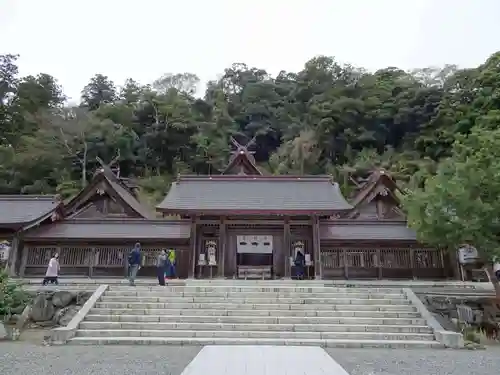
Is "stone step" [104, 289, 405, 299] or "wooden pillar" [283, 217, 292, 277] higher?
"wooden pillar" [283, 217, 292, 277]

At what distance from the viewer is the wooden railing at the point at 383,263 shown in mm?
18859

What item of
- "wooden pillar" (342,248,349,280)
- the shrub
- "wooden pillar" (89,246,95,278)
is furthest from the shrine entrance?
the shrub

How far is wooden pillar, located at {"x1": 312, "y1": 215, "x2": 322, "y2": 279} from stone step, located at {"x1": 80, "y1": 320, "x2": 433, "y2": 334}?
6.53 m

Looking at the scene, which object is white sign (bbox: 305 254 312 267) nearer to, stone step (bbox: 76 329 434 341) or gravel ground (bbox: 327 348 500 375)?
stone step (bbox: 76 329 434 341)

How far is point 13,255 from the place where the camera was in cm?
1883

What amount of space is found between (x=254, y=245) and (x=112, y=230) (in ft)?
23.1

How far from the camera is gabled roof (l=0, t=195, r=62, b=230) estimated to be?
18.9 metres

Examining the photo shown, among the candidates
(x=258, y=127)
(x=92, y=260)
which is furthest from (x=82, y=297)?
(x=258, y=127)

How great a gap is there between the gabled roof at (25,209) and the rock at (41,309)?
6600mm

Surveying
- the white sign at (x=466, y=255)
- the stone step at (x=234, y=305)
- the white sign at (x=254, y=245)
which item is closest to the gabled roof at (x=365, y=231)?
the white sign at (x=466, y=255)

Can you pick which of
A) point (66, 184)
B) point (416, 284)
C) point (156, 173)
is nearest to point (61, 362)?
point (416, 284)

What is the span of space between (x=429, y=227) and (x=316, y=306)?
4.92 meters

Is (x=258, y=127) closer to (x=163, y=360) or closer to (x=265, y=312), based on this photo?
(x=265, y=312)

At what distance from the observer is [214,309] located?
40.7 ft
